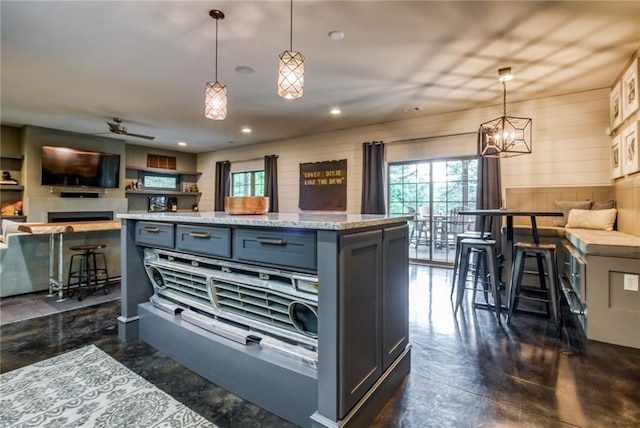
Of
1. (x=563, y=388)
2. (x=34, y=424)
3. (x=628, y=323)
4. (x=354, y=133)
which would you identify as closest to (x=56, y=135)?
(x=354, y=133)

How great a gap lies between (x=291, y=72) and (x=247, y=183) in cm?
664

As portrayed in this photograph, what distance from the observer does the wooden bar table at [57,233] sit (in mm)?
3498

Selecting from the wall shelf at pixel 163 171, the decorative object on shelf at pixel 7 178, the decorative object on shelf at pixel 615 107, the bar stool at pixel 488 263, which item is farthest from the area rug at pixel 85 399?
the wall shelf at pixel 163 171

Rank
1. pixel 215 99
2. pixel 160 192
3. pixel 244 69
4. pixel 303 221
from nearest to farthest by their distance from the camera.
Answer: pixel 303 221, pixel 215 99, pixel 244 69, pixel 160 192

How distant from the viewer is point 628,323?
2430 millimetres

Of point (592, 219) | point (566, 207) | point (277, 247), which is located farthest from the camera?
point (566, 207)

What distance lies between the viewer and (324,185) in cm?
667

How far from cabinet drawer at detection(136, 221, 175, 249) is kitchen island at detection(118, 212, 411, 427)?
1 centimetres

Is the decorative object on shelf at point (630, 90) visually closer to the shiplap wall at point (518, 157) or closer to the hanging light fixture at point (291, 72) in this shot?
the shiplap wall at point (518, 157)

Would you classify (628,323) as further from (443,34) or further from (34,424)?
(34,424)

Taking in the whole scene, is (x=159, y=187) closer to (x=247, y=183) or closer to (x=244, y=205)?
(x=247, y=183)

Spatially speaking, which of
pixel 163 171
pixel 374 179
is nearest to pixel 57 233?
pixel 374 179

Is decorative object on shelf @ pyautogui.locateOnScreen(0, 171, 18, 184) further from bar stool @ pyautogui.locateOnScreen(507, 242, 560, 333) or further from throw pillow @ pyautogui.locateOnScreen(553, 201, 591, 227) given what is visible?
throw pillow @ pyautogui.locateOnScreen(553, 201, 591, 227)

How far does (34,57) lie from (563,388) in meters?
5.57
